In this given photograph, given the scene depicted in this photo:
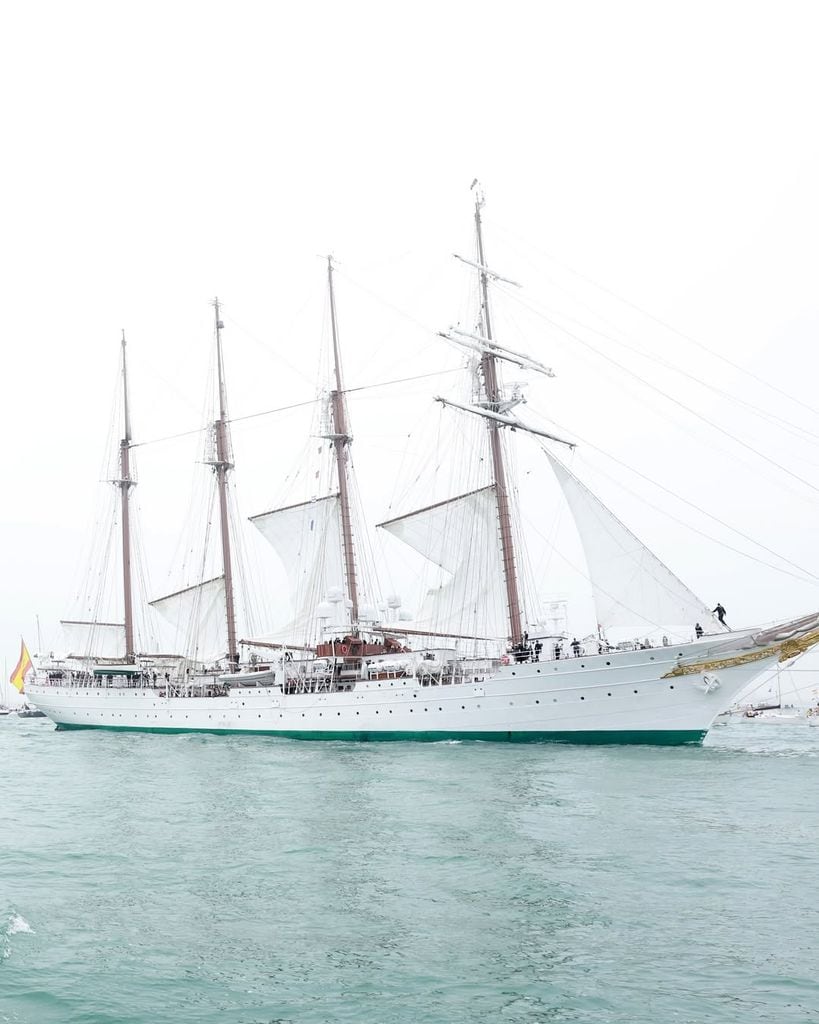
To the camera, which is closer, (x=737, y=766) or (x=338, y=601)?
(x=737, y=766)

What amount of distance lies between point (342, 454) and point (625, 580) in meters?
23.0

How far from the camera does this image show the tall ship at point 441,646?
119ft

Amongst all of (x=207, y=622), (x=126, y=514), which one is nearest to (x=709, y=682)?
(x=207, y=622)

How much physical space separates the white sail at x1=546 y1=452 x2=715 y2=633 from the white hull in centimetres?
191

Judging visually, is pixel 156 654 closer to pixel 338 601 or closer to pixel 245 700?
pixel 245 700

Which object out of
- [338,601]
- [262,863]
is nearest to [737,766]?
[262,863]

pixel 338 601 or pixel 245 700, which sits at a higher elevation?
pixel 338 601

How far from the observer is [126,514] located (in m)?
66.2

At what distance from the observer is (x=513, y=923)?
12.2 meters

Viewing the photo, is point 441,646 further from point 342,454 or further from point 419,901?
point 419,901

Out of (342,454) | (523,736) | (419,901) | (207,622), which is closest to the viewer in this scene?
(419,901)

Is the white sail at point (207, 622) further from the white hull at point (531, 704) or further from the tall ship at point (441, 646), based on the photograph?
the white hull at point (531, 704)

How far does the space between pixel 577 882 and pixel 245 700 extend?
3689cm

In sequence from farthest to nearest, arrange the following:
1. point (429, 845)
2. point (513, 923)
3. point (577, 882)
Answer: point (429, 845)
point (577, 882)
point (513, 923)
